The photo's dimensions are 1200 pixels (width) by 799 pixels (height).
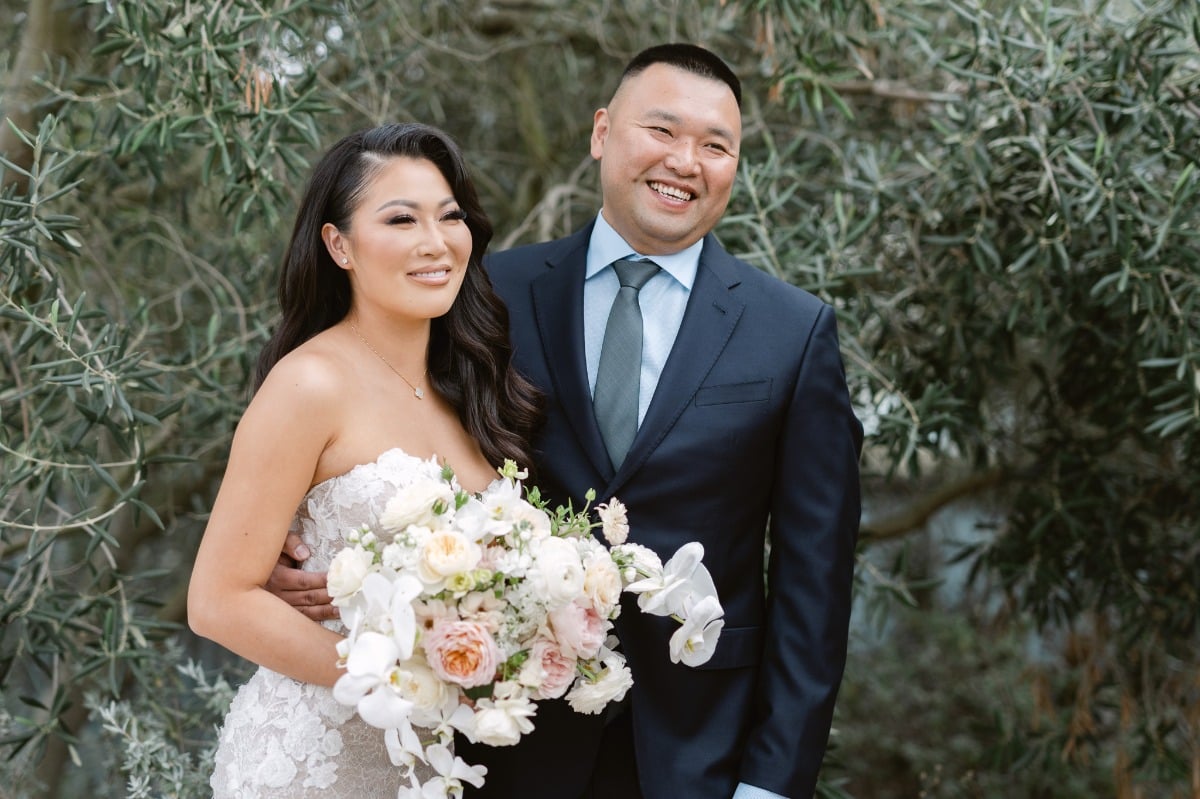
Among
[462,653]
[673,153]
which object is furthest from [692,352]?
[462,653]

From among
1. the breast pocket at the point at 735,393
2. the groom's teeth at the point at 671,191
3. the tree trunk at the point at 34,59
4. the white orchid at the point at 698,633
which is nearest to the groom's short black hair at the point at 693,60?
the groom's teeth at the point at 671,191

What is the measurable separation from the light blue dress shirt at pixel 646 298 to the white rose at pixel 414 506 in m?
0.55

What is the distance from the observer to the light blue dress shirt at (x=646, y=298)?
219 centimetres

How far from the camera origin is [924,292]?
3.26m

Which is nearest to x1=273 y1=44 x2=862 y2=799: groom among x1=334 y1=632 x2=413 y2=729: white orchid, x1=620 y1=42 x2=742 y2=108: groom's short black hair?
x1=620 y1=42 x2=742 y2=108: groom's short black hair

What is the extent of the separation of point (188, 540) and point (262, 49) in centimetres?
204

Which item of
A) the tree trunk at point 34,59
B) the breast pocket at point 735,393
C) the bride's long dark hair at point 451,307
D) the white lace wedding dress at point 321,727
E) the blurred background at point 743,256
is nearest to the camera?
the white lace wedding dress at point 321,727

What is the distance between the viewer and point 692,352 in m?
2.15

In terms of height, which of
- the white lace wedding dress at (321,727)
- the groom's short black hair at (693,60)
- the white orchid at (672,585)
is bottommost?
the white lace wedding dress at (321,727)

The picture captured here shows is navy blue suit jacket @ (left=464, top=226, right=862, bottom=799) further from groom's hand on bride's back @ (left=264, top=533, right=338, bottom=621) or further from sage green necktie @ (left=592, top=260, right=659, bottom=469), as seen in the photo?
groom's hand on bride's back @ (left=264, top=533, right=338, bottom=621)

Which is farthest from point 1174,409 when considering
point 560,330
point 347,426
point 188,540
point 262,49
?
point 188,540

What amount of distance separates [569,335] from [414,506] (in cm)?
64

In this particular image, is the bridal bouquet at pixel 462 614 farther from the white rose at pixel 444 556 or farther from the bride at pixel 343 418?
the bride at pixel 343 418

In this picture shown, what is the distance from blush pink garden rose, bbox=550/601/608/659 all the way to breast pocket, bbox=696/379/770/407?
21.5 inches
